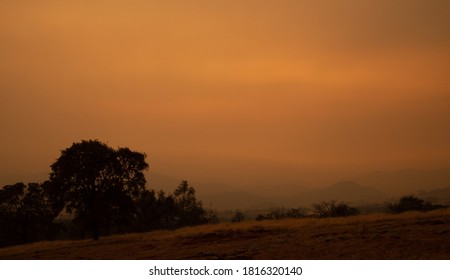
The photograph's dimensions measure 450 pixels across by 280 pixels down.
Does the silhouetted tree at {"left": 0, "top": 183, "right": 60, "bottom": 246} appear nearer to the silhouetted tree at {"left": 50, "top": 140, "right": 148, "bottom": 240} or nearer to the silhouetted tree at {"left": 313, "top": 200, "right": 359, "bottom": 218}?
the silhouetted tree at {"left": 50, "top": 140, "right": 148, "bottom": 240}

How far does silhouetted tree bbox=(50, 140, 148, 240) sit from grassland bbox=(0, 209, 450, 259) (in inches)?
102

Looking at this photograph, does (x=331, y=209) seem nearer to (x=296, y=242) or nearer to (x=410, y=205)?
(x=410, y=205)

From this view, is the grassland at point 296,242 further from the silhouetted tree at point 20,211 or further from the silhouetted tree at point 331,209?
the silhouetted tree at point 20,211

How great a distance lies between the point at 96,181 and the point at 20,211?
72.0 feet

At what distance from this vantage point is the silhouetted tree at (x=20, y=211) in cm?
5875

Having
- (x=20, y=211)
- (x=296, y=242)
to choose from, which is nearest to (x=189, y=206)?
(x=20, y=211)

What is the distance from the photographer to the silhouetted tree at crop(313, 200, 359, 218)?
49.1 m

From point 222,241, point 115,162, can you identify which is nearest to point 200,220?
point 115,162

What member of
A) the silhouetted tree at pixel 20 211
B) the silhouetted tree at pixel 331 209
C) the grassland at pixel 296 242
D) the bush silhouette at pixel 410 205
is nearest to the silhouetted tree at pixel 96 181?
the grassland at pixel 296 242

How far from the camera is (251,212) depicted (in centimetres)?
8981

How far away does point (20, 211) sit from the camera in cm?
5919


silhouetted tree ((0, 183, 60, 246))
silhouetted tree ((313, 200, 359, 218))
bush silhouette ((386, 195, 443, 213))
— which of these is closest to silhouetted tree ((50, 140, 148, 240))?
silhouetted tree ((313, 200, 359, 218))
